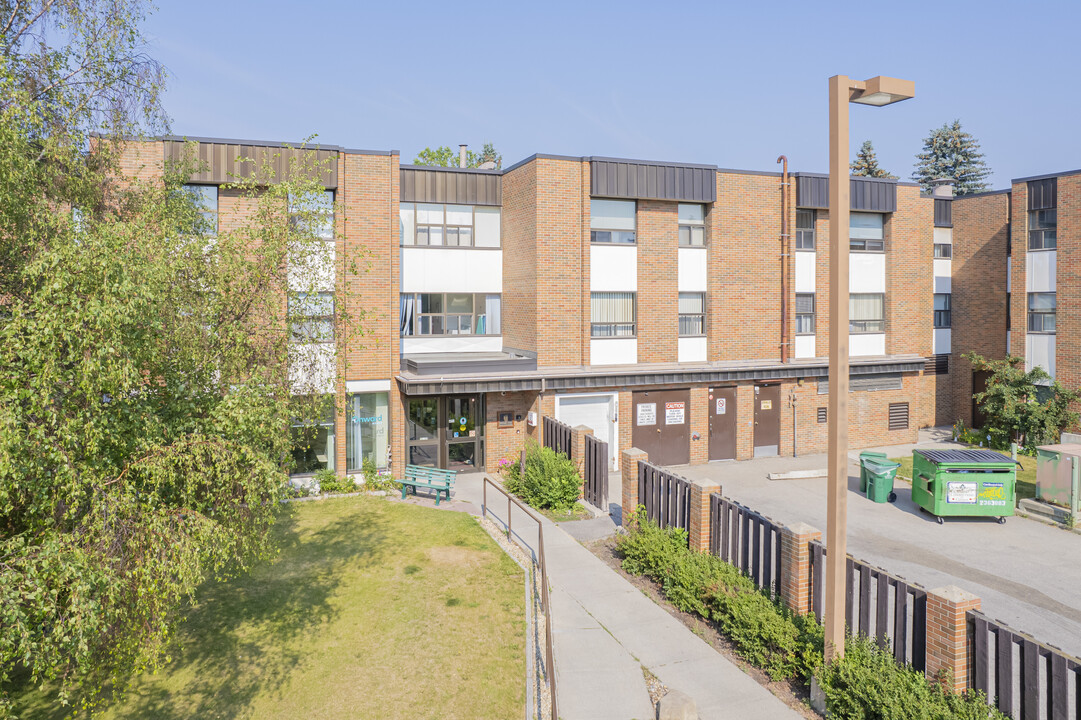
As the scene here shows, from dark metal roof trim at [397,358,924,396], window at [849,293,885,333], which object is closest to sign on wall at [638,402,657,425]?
dark metal roof trim at [397,358,924,396]

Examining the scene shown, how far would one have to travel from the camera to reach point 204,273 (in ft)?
26.2

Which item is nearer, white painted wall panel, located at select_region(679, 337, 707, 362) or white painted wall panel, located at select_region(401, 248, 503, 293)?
white painted wall panel, located at select_region(401, 248, 503, 293)

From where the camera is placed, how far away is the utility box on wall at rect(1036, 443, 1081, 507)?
1543 centimetres

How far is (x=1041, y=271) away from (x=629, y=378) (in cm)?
1516

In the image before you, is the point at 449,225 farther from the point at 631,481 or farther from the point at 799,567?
the point at 799,567

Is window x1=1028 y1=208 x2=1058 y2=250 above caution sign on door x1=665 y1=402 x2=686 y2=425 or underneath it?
above

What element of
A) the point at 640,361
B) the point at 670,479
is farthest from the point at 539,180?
the point at 670,479

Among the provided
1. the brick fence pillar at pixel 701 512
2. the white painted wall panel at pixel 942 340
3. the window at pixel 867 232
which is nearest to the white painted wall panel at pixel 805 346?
the window at pixel 867 232

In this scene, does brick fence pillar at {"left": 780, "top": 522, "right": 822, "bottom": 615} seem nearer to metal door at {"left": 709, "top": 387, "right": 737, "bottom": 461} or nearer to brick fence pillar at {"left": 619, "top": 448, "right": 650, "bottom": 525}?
brick fence pillar at {"left": 619, "top": 448, "right": 650, "bottom": 525}

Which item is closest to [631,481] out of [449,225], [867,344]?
[449,225]

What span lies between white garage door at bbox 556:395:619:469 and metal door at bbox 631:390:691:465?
64cm

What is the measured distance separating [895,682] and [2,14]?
14.2 meters

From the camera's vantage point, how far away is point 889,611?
7.78 m

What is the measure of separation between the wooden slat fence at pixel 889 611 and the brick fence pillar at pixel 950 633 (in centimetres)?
22
